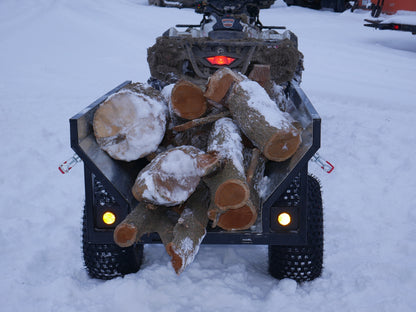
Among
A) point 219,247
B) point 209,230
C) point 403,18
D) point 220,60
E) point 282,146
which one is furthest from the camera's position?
point 403,18

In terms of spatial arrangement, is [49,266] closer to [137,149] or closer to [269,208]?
[137,149]

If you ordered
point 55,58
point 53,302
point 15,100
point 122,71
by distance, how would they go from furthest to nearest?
1. point 55,58
2. point 122,71
3. point 15,100
4. point 53,302

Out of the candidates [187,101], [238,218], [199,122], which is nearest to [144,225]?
[238,218]

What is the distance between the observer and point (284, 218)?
110 inches

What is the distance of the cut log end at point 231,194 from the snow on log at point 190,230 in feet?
0.76

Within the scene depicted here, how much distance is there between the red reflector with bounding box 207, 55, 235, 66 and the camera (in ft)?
14.9

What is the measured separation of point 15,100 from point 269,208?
5741 millimetres

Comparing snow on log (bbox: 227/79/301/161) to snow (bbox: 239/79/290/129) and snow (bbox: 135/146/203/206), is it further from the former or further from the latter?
snow (bbox: 135/146/203/206)

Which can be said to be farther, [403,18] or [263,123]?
[403,18]

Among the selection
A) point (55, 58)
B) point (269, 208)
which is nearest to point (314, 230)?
point (269, 208)

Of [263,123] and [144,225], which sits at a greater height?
[263,123]

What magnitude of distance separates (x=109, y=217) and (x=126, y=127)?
57cm

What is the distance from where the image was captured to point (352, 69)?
368 inches

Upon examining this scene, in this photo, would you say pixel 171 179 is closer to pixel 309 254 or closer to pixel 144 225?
pixel 144 225
